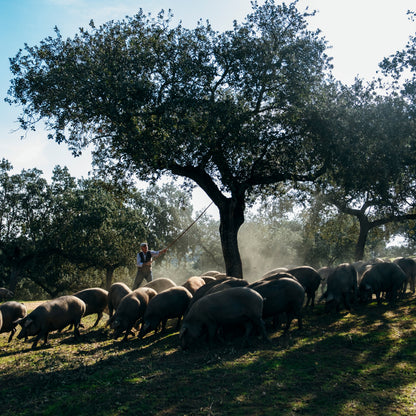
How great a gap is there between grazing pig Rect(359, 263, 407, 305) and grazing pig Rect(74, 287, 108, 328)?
373 inches

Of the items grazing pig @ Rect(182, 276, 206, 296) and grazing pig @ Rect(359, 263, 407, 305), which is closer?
grazing pig @ Rect(182, 276, 206, 296)

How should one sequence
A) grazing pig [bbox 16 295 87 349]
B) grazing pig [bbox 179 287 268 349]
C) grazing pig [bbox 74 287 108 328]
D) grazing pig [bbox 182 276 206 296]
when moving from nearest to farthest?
grazing pig [bbox 179 287 268 349], grazing pig [bbox 16 295 87 349], grazing pig [bbox 182 276 206 296], grazing pig [bbox 74 287 108 328]

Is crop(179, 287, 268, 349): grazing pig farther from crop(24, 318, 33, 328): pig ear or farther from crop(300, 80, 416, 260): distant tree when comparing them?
crop(300, 80, 416, 260): distant tree

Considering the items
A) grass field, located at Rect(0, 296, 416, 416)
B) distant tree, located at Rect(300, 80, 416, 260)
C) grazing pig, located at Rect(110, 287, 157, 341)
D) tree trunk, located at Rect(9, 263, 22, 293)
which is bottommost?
grass field, located at Rect(0, 296, 416, 416)

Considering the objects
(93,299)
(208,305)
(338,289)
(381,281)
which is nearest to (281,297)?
(208,305)

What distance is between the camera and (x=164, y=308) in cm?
1247

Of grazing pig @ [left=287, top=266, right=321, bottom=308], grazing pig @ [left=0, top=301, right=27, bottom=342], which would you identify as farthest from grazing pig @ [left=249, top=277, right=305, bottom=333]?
grazing pig @ [left=0, top=301, right=27, bottom=342]

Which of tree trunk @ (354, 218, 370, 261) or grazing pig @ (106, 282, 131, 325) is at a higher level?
tree trunk @ (354, 218, 370, 261)

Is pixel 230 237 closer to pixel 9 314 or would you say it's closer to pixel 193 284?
pixel 193 284

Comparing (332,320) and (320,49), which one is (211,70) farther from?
(332,320)

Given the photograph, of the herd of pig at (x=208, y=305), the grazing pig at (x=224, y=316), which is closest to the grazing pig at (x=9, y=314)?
the herd of pig at (x=208, y=305)

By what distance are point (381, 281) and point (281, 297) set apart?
593 cm

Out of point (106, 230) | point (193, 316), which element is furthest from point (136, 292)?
point (106, 230)

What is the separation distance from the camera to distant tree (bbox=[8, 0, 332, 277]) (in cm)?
1356
